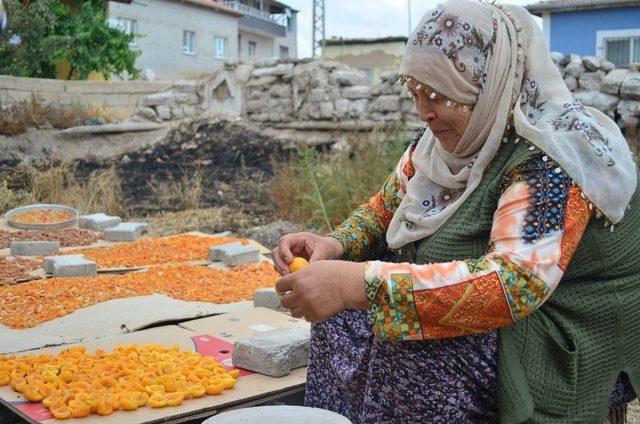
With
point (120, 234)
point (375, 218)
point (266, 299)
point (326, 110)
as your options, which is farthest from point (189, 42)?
point (375, 218)

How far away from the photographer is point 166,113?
13.2 meters

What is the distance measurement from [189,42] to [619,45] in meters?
16.0

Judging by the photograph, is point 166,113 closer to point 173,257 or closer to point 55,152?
point 55,152

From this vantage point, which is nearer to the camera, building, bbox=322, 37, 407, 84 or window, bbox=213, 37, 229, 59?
Result: building, bbox=322, 37, 407, 84

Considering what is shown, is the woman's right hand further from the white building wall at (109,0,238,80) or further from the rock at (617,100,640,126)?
the white building wall at (109,0,238,80)

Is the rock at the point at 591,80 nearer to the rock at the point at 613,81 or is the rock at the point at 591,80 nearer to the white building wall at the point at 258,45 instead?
the rock at the point at 613,81

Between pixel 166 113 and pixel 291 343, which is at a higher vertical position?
pixel 166 113

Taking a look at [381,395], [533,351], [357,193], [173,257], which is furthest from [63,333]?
[357,193]

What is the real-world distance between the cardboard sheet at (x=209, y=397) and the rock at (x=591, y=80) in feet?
22.4

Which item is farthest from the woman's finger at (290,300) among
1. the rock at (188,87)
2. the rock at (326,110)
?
the rock at (188,87)

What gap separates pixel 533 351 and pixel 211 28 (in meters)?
28.3

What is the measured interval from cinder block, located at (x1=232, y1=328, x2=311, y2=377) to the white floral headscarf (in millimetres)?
969

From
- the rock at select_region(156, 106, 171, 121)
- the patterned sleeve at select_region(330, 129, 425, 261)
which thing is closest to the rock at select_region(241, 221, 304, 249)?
the patterned sleeve at select_region(330, 129, 425, 261)

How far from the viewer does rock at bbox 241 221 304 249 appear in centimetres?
657
